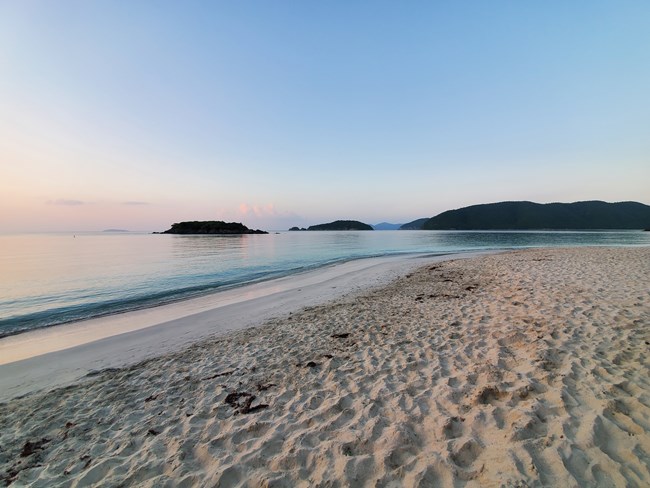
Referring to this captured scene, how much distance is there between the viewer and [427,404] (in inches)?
177

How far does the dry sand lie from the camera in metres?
3.34

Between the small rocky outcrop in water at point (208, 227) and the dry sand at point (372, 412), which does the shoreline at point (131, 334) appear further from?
the small rocky outcrop in water at point (208, 227)

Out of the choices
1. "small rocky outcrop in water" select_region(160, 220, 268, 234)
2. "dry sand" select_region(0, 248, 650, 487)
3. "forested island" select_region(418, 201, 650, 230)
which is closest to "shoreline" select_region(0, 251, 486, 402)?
"dry sand" select_region(0, 248, 650, 487)

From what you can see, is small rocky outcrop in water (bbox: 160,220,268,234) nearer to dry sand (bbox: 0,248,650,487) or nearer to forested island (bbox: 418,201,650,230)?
dry sand (bbox: 0,248,650,487)

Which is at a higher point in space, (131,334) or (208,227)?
(208,227)

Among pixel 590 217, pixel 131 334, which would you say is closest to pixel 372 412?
pixel 131 334

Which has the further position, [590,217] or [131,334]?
[590,217]

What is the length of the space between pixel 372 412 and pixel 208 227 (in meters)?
160

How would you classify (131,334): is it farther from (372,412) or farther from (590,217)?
(590,217)

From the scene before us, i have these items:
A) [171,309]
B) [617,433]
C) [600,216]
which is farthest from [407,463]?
[600,216]

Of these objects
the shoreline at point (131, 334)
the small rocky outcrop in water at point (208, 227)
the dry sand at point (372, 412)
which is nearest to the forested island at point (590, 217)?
the small rocky outcrop in water at point (208, 227)

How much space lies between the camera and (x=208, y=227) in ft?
498

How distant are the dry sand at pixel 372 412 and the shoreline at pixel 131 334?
4.35ft

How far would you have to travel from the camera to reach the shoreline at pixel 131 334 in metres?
7.64
